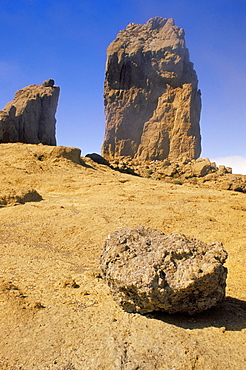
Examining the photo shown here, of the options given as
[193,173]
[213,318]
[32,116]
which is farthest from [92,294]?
[32,116]

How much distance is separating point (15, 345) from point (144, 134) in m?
25.3

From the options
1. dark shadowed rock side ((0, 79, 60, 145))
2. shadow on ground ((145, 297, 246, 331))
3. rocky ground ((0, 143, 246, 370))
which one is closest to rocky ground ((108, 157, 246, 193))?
dark shadowed rock side ((0, 79, 60, 145))

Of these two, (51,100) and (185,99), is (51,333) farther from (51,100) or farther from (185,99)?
(185,99)

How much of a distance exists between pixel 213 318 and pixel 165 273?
0.71 metres

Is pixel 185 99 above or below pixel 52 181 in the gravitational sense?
above

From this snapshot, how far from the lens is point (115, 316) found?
9.73 ft

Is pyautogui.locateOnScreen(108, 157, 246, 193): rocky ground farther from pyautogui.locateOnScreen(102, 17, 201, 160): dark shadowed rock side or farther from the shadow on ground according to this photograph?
the shadow on ground

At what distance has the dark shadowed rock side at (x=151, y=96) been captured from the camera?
1016 inches

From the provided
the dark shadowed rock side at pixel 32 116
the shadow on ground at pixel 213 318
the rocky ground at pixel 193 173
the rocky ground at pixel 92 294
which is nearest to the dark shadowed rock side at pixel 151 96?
the rocky ground at pixel 193 173

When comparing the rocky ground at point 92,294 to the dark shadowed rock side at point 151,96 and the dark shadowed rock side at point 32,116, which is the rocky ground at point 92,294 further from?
the dark shadowed rock side at point 151,96

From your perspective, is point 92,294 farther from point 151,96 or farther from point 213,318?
point 151,96

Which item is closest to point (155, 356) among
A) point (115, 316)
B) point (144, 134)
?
point (115, 316)

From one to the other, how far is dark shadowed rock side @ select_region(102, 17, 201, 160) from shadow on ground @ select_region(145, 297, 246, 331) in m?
22.8

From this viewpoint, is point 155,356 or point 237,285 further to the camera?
point 237,285
